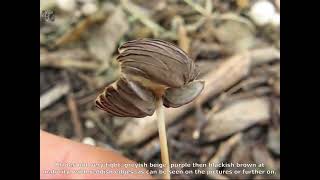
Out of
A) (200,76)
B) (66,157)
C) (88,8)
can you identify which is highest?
(88,8)

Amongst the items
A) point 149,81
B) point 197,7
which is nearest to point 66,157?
point 149,81

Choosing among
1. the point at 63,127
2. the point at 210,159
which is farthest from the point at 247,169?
the point at 63,127

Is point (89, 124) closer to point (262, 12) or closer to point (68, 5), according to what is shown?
point (68, 5)

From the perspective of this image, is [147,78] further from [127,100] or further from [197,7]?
[197,7]

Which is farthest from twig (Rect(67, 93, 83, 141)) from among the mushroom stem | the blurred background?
the mushroom stem

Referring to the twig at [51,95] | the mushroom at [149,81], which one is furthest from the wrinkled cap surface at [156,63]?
the twig at [51,95]

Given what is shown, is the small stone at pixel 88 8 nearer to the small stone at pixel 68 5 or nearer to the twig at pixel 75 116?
the small stone at pixel 68 5

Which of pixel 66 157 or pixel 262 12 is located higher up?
pixel 262 12
